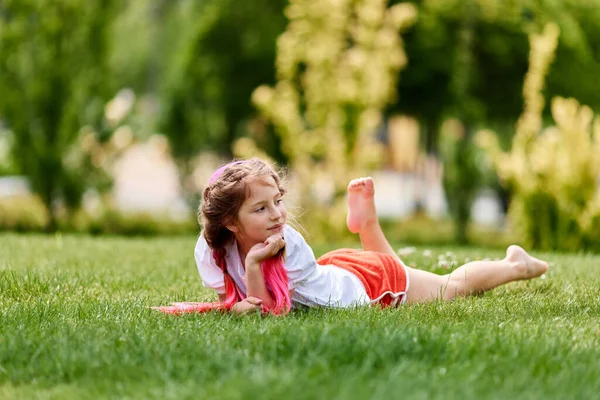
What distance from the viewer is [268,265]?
3850 mm

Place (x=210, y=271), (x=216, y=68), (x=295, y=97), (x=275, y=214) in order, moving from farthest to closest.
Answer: (x=216, y=68)
(x=295, y=97)
(x=210, y=271)
(x=275, y=214)

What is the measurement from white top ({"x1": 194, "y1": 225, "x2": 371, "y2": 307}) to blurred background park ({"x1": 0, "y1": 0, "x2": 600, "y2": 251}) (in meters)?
6.23

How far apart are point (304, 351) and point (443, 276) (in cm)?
176

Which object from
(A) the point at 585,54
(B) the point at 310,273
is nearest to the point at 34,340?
(B) the point at 310,273

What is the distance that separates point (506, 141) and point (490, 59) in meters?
1.25

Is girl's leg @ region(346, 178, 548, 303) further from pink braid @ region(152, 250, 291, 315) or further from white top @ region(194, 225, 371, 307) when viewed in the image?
pink braid @ region(152, 250, 291, 315)

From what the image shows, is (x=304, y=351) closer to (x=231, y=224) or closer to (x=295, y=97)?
(x=231, y=224)

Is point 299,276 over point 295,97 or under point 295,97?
under

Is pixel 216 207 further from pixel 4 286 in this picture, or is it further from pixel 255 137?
pixel 255 137

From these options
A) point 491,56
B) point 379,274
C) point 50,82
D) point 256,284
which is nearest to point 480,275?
point 379,274

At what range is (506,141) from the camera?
42.6ft

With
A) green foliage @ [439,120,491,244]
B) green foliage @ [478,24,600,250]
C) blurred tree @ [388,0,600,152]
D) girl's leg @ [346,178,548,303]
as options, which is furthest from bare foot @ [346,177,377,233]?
blurred tree @ [388,0,600,152]

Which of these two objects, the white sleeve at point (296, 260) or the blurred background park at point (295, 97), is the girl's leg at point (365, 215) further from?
the blurred background park at point (295, 97)

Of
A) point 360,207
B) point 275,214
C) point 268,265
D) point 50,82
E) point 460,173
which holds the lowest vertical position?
point 460,173
